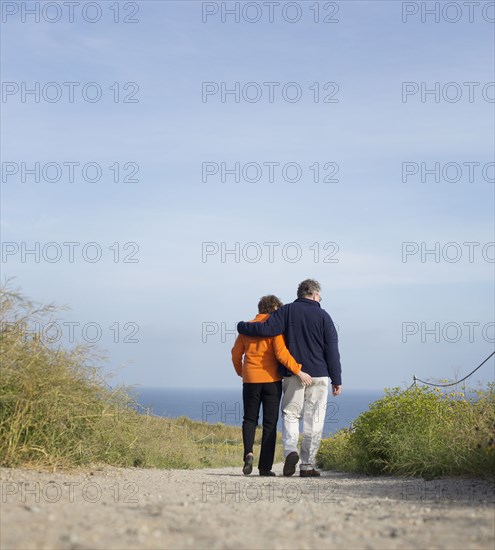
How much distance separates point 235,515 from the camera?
18.8 ft

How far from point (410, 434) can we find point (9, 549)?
22.2 feet

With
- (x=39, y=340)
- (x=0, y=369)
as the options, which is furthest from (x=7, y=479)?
(x=39, y=340)

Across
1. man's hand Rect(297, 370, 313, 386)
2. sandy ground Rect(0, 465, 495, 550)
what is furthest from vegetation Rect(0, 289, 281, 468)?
man's hand Rect(297, 370, 313, 386)

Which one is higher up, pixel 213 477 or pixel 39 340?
pixel 39 340

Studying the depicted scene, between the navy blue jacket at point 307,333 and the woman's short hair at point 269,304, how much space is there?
215 millimetres

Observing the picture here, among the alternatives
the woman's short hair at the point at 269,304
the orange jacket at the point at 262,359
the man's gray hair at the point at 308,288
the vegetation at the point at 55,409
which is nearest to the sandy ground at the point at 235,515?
the vegetation at the point at 55,409

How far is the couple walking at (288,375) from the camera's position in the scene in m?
10.4

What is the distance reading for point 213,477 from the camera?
9797 millimetres

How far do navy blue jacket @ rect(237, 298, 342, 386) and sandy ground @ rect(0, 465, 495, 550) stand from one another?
239cm

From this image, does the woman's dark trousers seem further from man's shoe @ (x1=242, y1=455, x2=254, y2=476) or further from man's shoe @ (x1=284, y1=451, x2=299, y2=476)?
man's shoe @ (x1=284, y1=451, x2=299, y2=476)

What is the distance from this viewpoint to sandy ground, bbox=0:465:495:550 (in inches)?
193

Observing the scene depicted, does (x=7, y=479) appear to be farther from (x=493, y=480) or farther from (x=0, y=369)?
(x=493, y=480)

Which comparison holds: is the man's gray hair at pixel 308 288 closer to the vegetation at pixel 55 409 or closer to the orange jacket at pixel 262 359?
the orange jacket at pixel 262 359

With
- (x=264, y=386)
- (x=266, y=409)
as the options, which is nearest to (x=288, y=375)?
(x=264, y=386)
